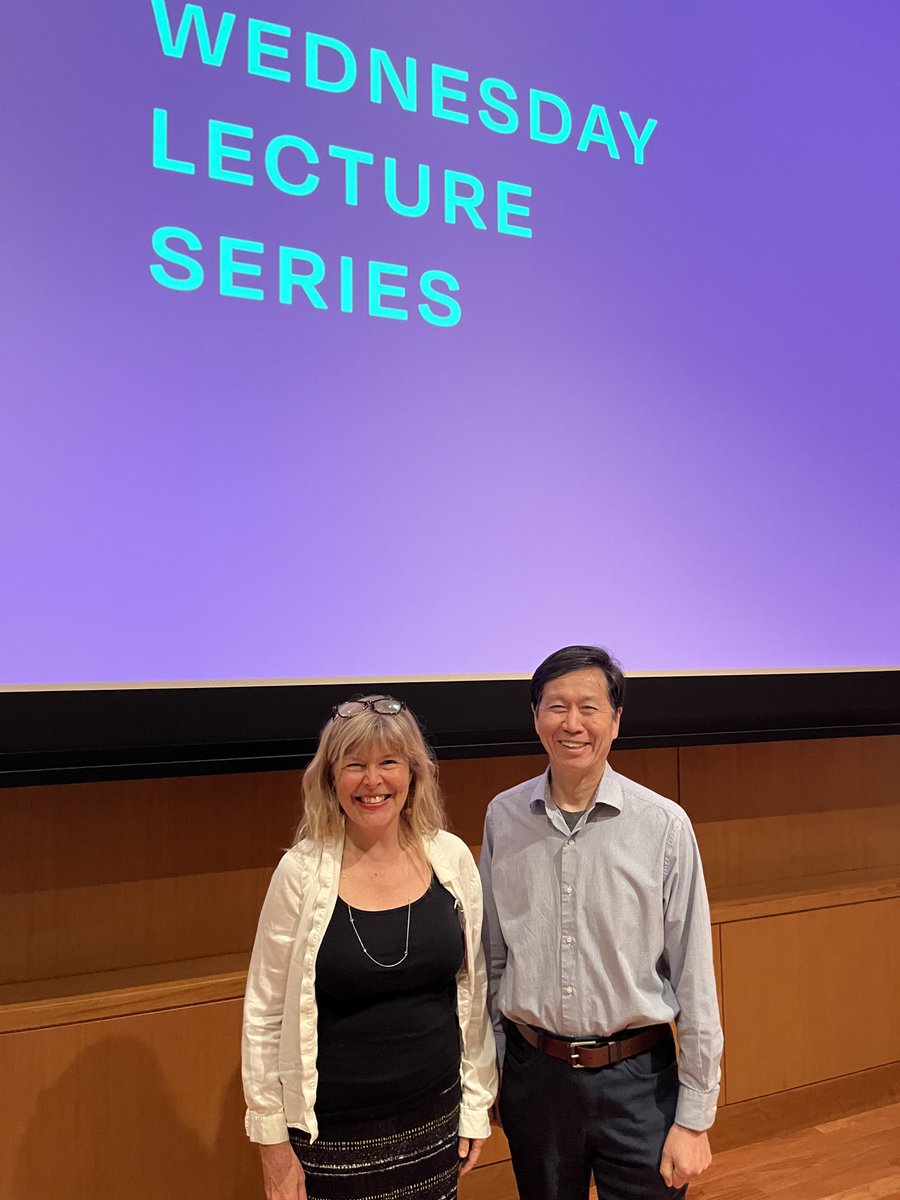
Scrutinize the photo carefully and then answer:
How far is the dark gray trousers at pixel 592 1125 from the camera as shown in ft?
4.92

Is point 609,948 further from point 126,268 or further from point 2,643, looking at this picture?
point 126,268

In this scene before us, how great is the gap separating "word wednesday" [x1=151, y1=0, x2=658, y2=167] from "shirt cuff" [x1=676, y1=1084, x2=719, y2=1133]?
7.14ft

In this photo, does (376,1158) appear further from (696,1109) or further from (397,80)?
(397,80)

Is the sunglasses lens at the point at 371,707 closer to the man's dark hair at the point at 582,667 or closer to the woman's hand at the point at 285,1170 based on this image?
the man's dark hair at the point at 582,667

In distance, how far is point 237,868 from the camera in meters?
2.31

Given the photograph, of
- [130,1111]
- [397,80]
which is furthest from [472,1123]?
[397,80]

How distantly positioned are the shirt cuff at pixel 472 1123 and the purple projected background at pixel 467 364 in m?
0.94

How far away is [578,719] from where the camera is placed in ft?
5.04

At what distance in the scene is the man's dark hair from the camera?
5.16ft

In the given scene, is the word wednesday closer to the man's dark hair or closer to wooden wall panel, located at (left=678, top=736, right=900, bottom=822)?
the man's dark hair

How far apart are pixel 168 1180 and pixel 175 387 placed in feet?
5.49

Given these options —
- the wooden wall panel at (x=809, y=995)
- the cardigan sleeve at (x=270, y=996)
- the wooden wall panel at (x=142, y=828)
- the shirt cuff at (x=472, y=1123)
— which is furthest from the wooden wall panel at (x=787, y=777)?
the cardigan sleeve at (x=270, y=996)

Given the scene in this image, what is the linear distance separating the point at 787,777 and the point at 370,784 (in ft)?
6.45

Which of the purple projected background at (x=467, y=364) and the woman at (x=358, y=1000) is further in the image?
the purple projected background at (x=467, y=364)
